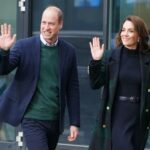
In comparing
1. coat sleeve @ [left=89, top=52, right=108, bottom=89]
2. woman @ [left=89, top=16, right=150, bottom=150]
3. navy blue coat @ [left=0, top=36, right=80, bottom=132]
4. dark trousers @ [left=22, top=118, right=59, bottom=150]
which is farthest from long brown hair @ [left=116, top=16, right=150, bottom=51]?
dark trousers @ [left=22, top=118, right=59, bottom=150]

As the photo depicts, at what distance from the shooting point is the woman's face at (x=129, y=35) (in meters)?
4.47

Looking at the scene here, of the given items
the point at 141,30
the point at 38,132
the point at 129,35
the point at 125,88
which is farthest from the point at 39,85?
the point at 141,30

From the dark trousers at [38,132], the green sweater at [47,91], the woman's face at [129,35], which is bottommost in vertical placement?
the dark trousers at [38,132]

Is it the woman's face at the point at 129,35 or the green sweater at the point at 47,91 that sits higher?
the woman's face at the point at 129,35

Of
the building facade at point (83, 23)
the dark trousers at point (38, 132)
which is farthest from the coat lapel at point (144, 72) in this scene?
the building facade at point (83, 23)

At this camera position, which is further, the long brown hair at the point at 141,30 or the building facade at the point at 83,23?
the building facade at the point at 83,23

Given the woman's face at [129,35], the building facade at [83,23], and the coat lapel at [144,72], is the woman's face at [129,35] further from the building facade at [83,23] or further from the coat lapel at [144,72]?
the building facade at [83,23]

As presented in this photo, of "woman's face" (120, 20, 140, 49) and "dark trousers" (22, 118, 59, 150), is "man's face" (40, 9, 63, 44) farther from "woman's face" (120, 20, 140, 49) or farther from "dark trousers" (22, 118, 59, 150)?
"dark trousers" (22, 118, 59, 150)

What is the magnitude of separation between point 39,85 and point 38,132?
1.25 ft

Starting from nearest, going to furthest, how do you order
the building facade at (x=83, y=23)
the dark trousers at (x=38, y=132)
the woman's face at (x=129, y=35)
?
1. the dark trousers at (x=38, y=132)
2. the woman's face at (x=129, y=35)
3. the building facade at (x=83, y=23)

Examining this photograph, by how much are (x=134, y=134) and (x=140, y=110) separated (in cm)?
21

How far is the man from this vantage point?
174 inches

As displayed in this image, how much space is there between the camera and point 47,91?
4.47 m

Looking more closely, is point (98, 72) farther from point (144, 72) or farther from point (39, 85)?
point (39, 85)
